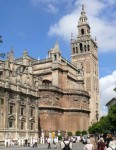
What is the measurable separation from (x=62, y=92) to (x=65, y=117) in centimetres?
572

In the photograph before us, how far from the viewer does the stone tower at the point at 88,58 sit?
99938mm

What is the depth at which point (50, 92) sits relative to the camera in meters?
69.9

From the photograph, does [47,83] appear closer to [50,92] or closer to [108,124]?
[50,92]

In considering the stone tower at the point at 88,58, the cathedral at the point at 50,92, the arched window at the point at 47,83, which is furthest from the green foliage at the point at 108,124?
the stone tower at the point at 88,58

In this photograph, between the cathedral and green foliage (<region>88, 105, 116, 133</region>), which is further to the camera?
the cathedral

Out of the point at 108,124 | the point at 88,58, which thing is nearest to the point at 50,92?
the point at 108,124

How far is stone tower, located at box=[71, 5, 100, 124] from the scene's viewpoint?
3935 inches

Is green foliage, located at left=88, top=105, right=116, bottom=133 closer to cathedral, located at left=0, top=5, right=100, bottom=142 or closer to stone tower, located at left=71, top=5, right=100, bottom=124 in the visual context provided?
cathedral, located at left=0, top=5, right=100, bottom=142

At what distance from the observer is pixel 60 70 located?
248ft

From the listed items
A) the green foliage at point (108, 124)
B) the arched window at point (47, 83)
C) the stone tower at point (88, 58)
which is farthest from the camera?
the stone tower at point (88, 58)

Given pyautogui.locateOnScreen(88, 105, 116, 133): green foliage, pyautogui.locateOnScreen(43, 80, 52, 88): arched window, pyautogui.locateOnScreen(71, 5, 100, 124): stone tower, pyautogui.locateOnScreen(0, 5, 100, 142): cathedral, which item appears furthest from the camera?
pyautogui.locateOnScreen(71, 5, 100, 124): stone tower

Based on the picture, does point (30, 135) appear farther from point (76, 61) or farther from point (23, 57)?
point (76, 61)

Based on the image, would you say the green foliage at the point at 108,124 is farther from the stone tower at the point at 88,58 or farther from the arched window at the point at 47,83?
the stone tower at the point at 88,58

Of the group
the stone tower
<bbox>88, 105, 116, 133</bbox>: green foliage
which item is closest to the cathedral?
the stone tower
